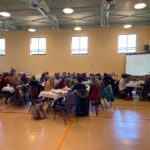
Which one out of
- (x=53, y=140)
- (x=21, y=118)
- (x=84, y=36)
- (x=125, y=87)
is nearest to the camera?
(x=53, y=140)

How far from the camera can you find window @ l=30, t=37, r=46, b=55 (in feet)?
41.1

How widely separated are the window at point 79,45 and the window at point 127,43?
6.56 ft

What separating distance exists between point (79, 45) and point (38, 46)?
2610 mm

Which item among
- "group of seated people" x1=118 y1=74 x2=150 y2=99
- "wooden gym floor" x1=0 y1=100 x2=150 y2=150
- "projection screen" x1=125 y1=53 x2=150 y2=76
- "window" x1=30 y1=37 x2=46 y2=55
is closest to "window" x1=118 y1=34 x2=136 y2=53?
"projection screen" x1=125 y1=53 x2=150 y2=76

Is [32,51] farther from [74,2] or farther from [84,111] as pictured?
[84,111]

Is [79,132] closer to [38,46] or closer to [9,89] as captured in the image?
[9,89]

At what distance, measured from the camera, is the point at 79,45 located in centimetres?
1220

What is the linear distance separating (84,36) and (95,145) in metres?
9.08

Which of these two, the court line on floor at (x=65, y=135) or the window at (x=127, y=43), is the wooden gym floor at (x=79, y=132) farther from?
the window at (x=127, y=43)

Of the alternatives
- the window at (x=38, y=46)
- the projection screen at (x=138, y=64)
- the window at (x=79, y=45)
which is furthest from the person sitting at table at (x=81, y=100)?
the window at (x=38, y=46)

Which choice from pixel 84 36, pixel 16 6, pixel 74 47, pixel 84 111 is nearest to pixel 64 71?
pixel 74 47

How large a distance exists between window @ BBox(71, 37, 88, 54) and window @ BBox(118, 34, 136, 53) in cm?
200

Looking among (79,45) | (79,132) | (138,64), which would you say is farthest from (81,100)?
(79,45)

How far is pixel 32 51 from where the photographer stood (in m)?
12.7
